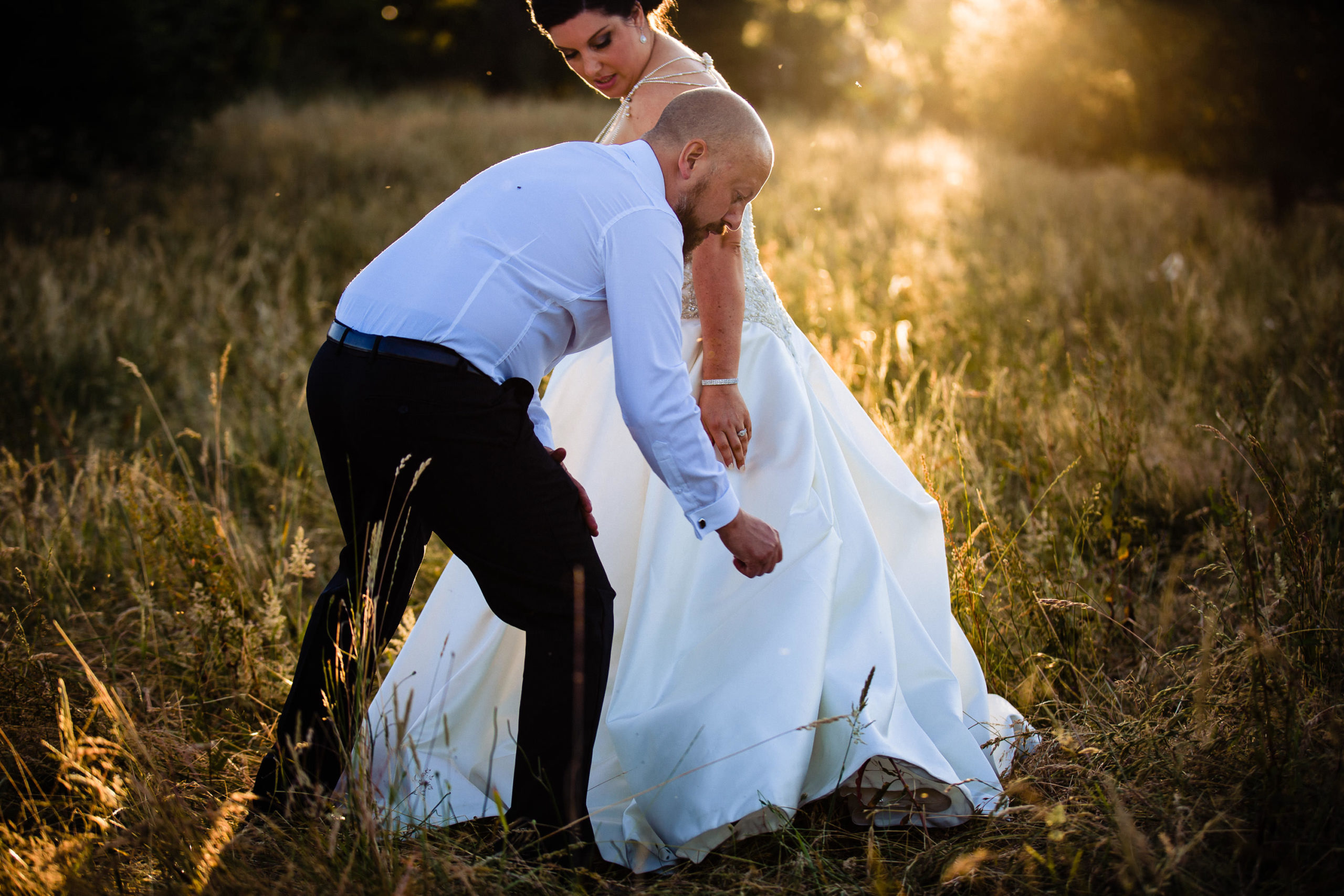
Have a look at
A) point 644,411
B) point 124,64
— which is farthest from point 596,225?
point 124,64

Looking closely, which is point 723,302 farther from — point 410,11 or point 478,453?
point 410,11

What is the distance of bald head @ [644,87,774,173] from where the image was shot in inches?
66.0

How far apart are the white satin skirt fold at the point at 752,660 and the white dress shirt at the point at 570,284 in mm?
506

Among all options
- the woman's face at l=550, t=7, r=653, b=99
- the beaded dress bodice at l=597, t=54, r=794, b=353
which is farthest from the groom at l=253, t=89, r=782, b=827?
the woman's face at l=550, t=7, r=653, b=99

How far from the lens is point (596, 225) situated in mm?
1614

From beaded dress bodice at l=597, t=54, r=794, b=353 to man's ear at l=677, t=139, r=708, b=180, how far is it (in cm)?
56

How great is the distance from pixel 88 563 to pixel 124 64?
26.8 ft

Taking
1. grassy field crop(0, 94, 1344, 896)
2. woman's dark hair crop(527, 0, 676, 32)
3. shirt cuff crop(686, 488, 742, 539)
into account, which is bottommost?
grassy field crop(0, 94, 1344, 896)

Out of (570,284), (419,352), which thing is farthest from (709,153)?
(419,352)

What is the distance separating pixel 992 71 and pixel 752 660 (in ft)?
54.0

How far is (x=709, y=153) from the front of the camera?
1.68 m

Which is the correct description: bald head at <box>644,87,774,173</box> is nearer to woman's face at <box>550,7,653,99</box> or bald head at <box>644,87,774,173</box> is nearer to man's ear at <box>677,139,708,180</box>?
man's ear at <box>677,139,708,180</box>

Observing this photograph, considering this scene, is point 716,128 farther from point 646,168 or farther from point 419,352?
point 419,352

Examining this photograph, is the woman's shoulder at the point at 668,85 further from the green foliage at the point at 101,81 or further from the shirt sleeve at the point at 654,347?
the green foliage at the point at 101,81
